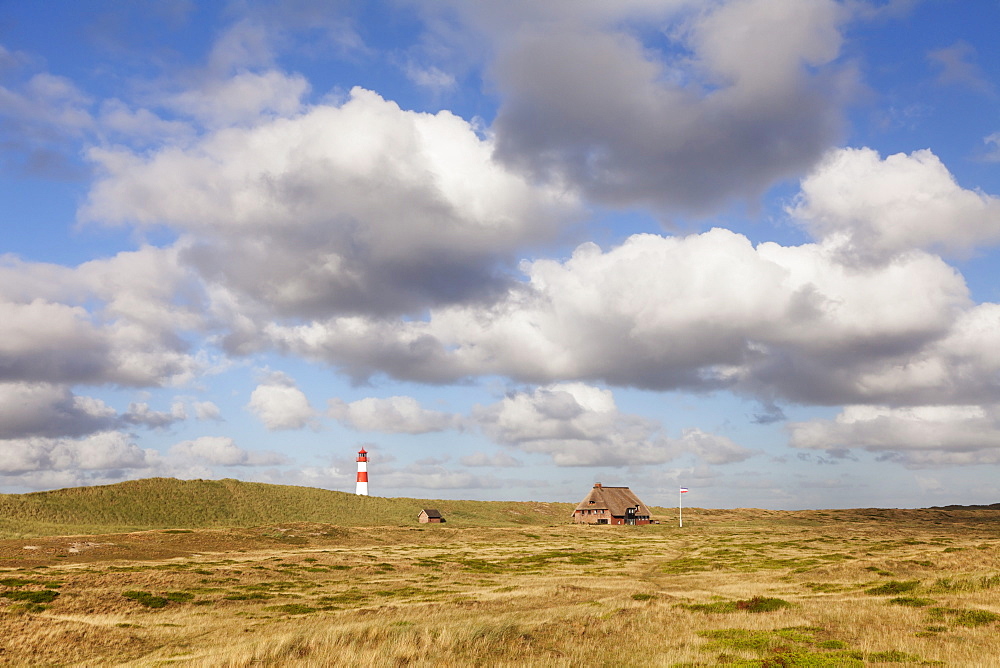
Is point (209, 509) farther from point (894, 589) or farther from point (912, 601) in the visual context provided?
point (912, 601)

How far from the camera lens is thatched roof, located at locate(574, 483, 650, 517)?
133625mm

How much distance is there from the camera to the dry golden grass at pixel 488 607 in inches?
766

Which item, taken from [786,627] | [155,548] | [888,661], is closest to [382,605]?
[786,627]

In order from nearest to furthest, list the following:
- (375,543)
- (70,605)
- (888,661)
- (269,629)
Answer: (888,661)
(269,629)
(70,605)
(375,543)

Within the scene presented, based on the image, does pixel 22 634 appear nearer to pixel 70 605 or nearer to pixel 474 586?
pixel 70 605

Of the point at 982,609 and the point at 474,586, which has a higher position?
the point at 982,609

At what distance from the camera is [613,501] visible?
13512 cm

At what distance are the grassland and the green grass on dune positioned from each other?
39.8m

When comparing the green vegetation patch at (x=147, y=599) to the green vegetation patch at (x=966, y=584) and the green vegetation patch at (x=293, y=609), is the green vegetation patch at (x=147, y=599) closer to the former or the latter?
the green vegetation patch at (x=293, y=609)

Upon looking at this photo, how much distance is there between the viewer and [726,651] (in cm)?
1894

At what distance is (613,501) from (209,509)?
7758cm

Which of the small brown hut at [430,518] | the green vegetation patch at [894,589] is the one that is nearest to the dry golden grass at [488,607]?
the green vegetation patch at [894,589]

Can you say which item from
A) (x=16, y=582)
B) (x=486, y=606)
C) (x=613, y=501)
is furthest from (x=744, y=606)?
(x=613, y=501)

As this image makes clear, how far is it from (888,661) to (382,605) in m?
25.2
